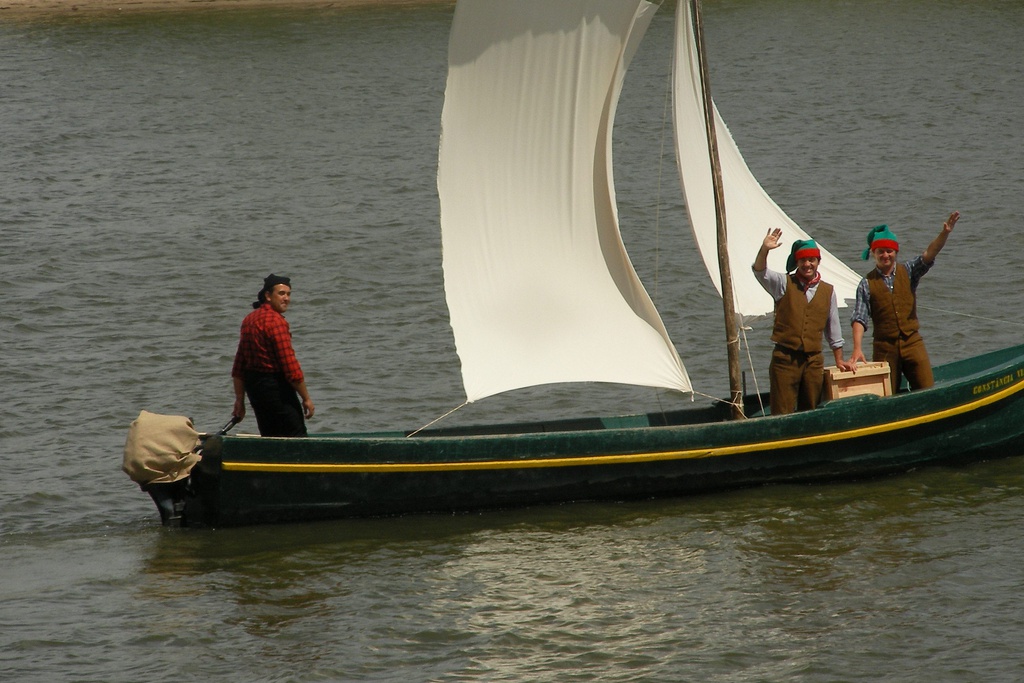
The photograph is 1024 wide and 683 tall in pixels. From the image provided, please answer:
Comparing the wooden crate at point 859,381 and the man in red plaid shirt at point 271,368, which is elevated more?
the man in red plaid shirt at point 271,368

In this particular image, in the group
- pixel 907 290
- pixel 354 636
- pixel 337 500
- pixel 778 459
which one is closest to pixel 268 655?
pixel 354 636

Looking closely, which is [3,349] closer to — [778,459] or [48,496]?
[48,496]

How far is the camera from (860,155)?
24.2 meters

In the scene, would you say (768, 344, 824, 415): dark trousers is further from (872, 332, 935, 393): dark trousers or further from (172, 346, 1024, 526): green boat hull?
(872, 332, 935, 393): dark trousers

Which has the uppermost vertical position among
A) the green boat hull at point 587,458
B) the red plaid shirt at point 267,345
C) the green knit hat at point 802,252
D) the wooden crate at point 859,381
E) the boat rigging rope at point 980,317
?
the green knit hat at point 802,252

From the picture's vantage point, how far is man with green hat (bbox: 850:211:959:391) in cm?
1070

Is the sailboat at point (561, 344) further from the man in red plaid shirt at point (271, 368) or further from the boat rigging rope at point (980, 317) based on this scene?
the boat rigging rope at point (980, 317)

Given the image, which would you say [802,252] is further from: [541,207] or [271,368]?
[271,368]

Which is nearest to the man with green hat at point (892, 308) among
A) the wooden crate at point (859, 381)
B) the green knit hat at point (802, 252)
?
the wooden crate at point (859, 381)

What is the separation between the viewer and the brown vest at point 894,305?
10.8 meters

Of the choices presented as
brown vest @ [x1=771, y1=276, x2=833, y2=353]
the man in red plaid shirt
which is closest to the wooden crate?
brown vest @ [x1=771, y1=276, x2=833, y2=353]

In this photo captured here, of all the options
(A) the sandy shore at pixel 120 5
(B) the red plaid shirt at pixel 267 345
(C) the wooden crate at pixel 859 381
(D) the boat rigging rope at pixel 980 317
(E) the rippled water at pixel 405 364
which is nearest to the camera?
(E) the rippled water at pixel 405 364

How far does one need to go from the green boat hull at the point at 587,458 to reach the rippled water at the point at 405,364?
0.18 meters

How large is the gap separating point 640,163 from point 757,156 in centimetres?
213
